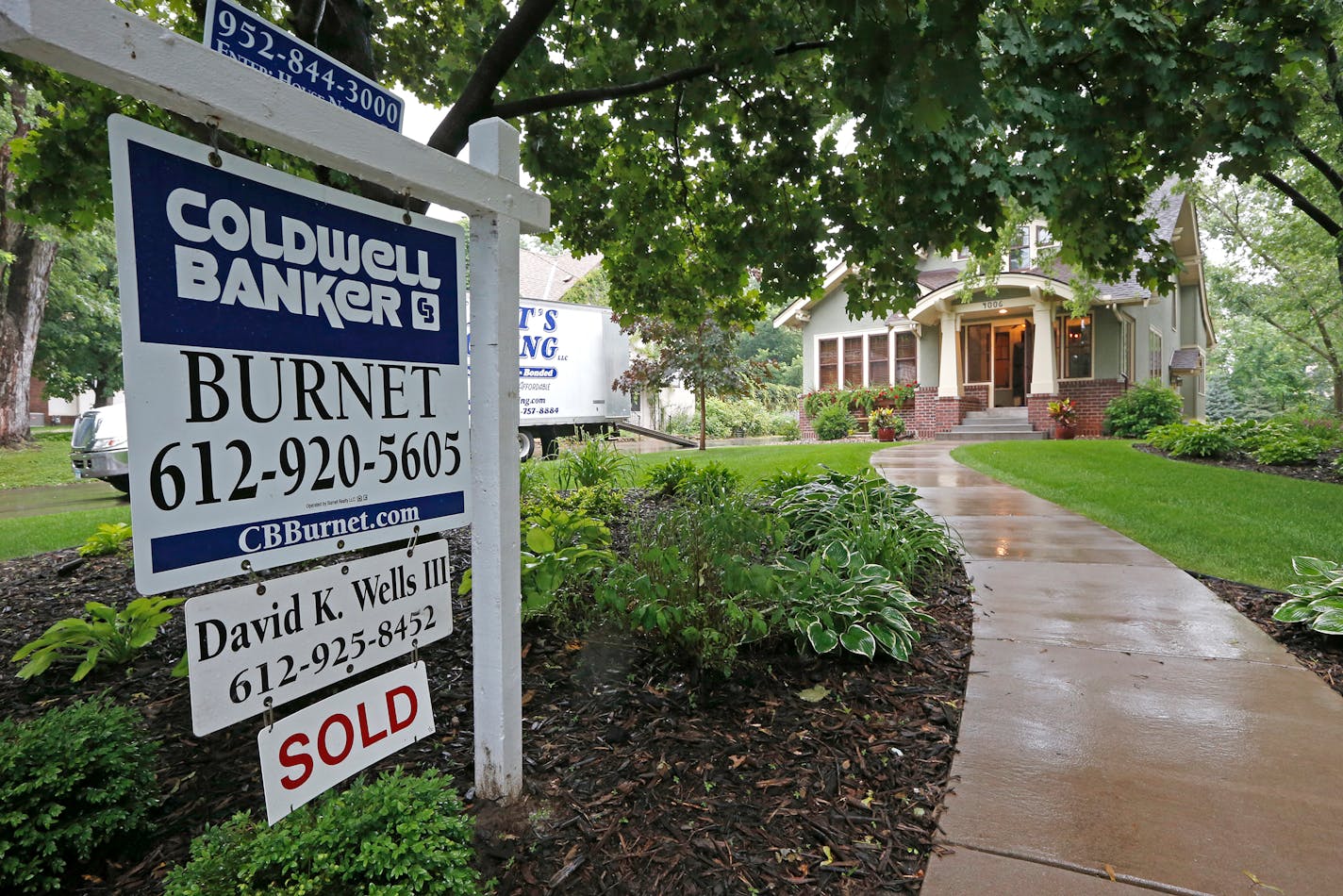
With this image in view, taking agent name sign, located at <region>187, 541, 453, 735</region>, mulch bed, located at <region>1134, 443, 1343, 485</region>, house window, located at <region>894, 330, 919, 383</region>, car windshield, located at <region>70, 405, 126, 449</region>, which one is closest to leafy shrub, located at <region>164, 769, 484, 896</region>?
agent name sign, located at <region>187, 541, 453, 735</region>

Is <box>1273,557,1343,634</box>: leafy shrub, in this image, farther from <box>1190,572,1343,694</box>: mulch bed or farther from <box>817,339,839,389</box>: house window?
<box>817,339,839,389</box>: house window

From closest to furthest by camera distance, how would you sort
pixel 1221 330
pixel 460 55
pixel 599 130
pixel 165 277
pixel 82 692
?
pixel 165 277
pixel 82 692
pixel 460 55
pixel 599 130
pixel 1221 330

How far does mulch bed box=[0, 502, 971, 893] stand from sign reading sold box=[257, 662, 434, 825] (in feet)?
1.25

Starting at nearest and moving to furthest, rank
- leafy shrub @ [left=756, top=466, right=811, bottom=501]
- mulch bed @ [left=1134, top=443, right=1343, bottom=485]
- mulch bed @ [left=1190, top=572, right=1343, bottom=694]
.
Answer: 1. mulch bed @ [left=1190, top=572, right=1343, bottom=694]
2. leafy shrub @ [left=756, top=466, right=811, bottom=501]
3. mulch bed @ [left=1134, top=443, right=1343, bottom=485]

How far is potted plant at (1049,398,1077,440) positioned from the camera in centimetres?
1548

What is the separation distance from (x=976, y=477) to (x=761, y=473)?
2.72 m

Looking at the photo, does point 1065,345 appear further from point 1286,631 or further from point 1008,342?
point 1286,631

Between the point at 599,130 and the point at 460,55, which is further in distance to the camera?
the point at 599,130

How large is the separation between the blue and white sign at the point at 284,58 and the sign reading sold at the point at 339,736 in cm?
139

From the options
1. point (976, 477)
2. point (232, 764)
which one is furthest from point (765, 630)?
point (976, 477)

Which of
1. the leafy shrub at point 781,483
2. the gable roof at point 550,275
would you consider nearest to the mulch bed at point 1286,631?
the leafy shrub at point 781,483

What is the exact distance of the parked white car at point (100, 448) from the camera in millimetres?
9055

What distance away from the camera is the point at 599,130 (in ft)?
15.7

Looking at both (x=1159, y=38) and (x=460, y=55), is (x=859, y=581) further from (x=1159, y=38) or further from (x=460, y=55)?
(x=460, y=55)
